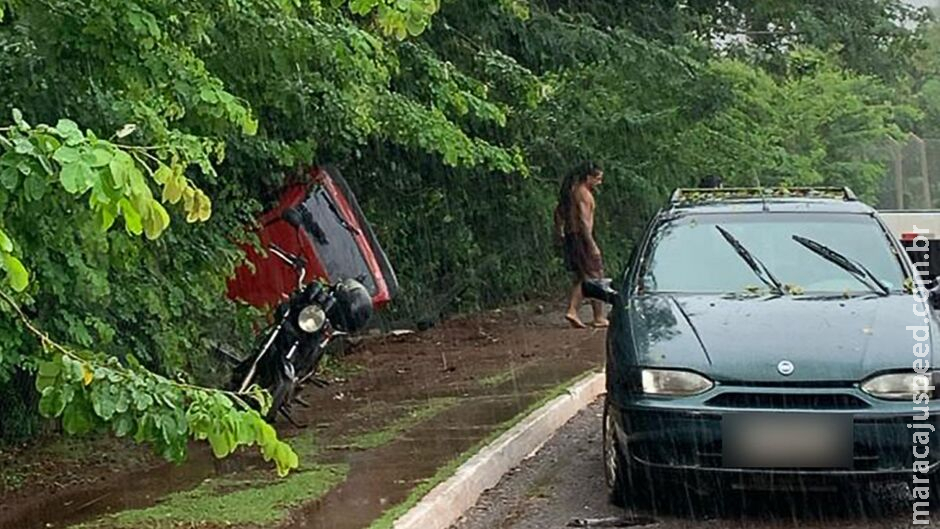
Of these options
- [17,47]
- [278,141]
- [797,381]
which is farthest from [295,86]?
[797,381]

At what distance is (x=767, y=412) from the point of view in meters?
5.91

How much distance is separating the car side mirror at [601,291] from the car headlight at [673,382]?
1146 millimetres

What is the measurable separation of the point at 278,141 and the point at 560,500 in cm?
382

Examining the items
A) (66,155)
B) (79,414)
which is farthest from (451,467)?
(66,155)

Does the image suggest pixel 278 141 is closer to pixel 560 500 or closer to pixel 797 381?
pixel 560 500

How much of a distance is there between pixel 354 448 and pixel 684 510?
2.19 metres

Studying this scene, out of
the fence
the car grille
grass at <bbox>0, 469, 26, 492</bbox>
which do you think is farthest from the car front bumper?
the fence

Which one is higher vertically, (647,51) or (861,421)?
(647,51)

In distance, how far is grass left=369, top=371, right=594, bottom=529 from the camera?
6082mm

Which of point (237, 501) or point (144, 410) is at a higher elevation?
point (144, 410)

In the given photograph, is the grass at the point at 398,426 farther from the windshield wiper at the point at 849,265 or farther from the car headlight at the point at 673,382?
the windshield wiper at the point at 849,265

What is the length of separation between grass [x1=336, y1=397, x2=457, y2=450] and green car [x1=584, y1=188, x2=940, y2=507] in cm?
180

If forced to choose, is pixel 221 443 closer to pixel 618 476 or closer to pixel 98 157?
pixel 98 157

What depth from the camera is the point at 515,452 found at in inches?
312
